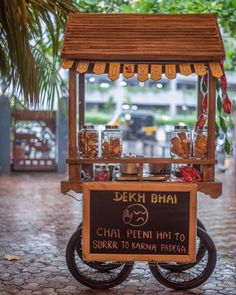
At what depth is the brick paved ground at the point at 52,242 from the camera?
4539 millimetres

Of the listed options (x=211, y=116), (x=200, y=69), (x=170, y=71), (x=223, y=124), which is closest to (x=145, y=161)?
(x=211, y=116)

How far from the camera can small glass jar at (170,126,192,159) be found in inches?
174

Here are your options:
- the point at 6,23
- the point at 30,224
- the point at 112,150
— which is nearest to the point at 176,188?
the point at 112,150

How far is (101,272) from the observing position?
15.2ft

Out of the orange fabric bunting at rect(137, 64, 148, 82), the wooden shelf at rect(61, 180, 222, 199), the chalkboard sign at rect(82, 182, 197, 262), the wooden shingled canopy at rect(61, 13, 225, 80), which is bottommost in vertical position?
the chalkboard sign at rect(82, 182, 197, 262)

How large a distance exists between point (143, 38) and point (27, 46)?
1210mm

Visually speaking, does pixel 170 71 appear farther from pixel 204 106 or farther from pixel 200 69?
pixel 204 106

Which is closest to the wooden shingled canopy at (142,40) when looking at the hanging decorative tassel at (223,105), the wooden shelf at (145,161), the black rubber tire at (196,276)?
the hanging decorative tassel at (223,105)

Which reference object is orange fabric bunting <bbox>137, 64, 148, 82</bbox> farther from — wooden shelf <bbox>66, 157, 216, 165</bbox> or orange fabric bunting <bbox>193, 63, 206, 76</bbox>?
wooden shelf <bbox>66, 157, 216, 165</bbox>

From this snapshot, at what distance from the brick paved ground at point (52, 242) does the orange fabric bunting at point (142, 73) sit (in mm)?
1873

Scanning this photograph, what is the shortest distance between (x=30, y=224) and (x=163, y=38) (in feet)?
12.6

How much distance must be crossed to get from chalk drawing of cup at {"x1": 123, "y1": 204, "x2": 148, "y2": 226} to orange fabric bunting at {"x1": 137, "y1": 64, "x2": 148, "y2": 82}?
41.9 inches

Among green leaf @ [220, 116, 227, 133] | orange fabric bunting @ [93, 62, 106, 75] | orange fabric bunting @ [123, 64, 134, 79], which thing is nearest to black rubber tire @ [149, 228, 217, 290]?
green leaf @ [220, 116, 227, 133]

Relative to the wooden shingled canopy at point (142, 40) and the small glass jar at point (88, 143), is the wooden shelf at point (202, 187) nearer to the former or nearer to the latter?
the small glass jar at point (88, 143)
